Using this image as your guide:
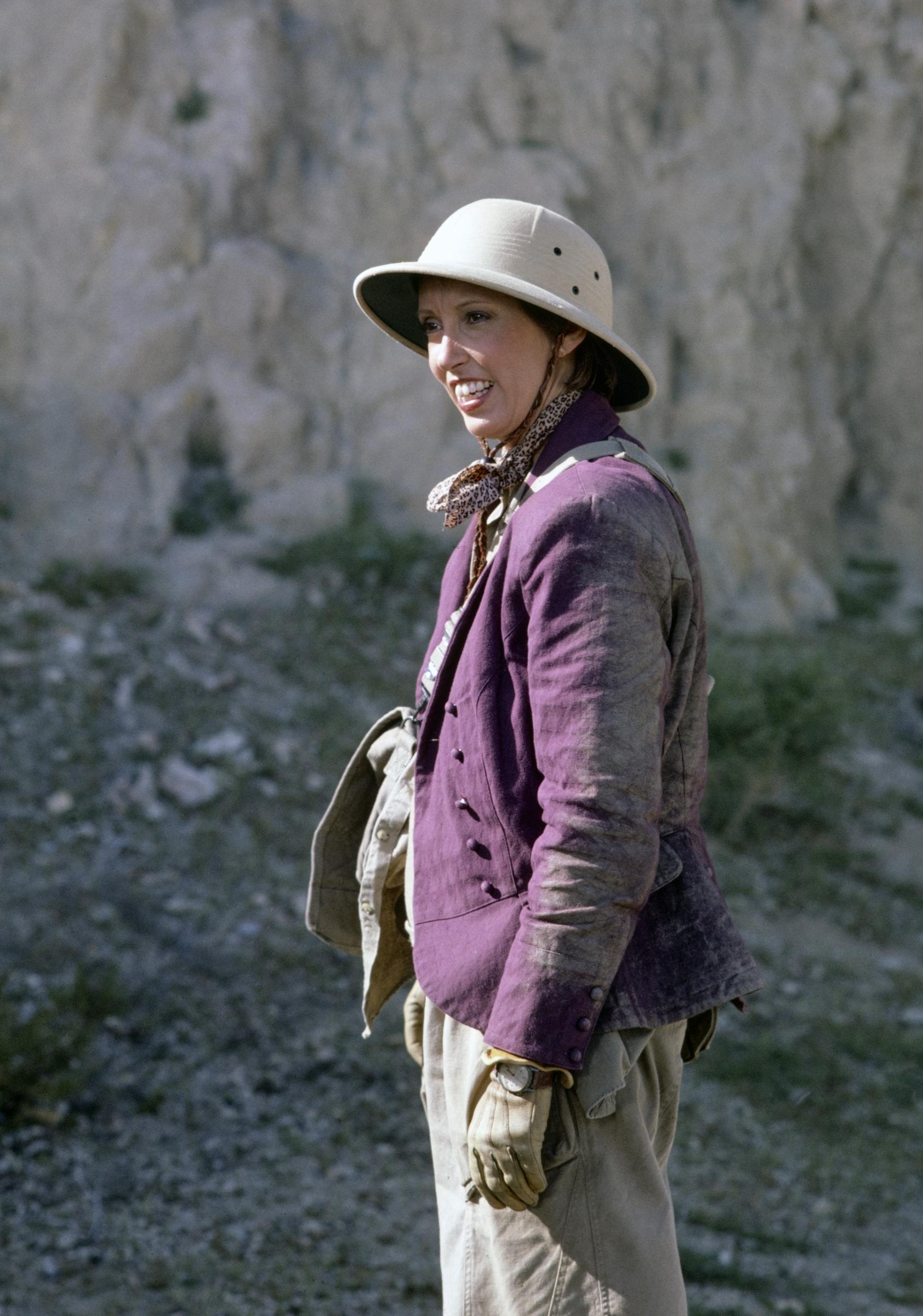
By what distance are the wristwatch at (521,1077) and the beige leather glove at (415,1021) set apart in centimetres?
43

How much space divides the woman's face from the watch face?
0.84 meters

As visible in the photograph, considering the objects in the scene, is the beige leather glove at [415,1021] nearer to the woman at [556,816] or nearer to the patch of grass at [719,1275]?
the woman at [556,816]

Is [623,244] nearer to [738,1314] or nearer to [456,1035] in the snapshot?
[738,1314]

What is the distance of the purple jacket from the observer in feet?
4.91

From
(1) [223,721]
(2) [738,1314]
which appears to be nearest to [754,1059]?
(2) [738,1314]

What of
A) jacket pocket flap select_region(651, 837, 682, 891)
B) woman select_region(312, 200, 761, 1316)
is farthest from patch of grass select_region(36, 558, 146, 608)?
jacket pocket flap select_region(651, 837, 682, 891)

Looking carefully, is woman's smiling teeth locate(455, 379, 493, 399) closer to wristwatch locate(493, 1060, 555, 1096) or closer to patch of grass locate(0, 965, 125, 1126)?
wristwatch locate(493, 1060, 555, 1096)

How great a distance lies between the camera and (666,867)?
1622mm

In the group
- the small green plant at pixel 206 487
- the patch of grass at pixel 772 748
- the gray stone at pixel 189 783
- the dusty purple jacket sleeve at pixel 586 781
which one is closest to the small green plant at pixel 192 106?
the small green plant at pixel 206 487

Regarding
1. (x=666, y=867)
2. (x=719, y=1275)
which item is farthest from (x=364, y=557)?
(x=666, y=867)

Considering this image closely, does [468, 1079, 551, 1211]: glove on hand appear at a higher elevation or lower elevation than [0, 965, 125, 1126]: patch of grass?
higher

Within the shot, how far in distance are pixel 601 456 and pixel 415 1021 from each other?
0.94 m

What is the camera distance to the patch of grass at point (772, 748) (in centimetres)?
612

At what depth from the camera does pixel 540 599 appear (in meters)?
1.55
